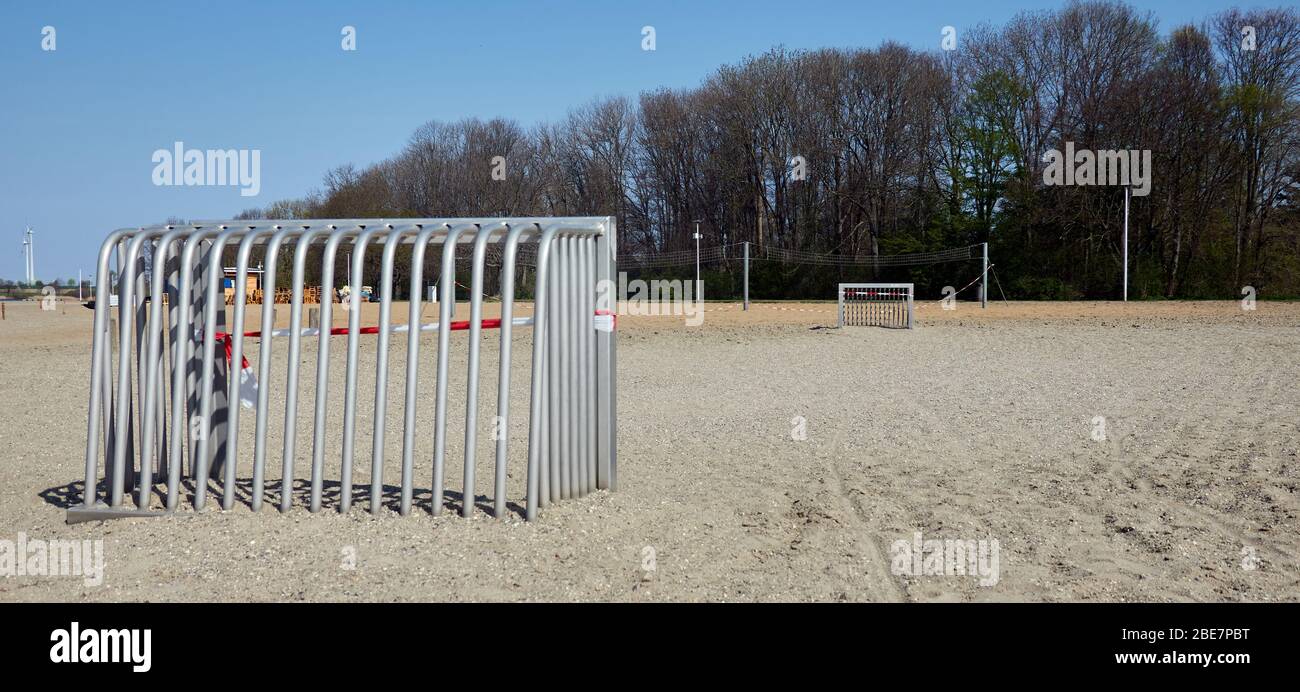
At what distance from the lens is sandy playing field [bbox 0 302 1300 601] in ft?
16.9

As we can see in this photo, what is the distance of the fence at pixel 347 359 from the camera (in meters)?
6.19

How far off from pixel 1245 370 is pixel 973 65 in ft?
128

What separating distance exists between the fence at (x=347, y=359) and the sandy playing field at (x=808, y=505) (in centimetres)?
27

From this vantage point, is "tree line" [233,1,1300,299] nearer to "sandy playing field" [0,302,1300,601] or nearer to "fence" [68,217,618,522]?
"sandy playing field" [0,302,1300,601]

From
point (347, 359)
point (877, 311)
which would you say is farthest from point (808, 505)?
point (877, 311)

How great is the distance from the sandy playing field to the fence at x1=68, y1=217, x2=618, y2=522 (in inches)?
10.7

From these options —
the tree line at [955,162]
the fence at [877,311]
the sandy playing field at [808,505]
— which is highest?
the tree line at [955,162]

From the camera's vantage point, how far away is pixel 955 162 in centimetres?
4950

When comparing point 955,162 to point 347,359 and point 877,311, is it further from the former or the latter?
point 347,359

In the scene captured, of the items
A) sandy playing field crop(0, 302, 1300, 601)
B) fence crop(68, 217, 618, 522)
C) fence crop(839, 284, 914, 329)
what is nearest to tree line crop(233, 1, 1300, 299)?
fence crop(839, 284, 914, 329)

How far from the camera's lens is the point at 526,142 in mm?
60625

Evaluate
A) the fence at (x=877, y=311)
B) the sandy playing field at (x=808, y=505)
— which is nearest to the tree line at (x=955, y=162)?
the fence at (x=877, y=311)

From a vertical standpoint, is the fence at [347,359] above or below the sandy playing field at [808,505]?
above

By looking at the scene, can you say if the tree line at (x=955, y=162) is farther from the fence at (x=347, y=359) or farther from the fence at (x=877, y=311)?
the fence at (x=347, y=359)
